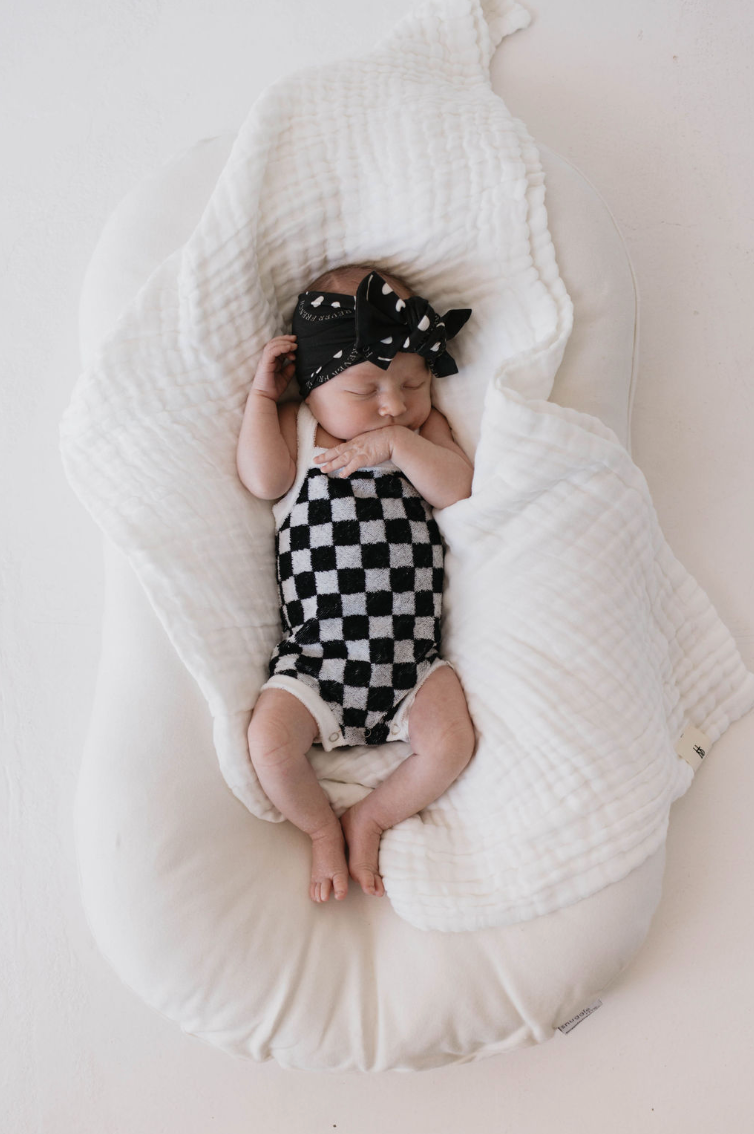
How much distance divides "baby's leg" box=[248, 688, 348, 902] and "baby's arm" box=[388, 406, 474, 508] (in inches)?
15.3

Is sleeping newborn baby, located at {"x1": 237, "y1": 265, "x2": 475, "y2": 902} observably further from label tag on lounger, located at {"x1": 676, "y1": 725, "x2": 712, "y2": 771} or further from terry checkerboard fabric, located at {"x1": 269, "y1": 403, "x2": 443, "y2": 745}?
label tag on lounger, located at {"x1": 676, "y1": 725, "x2": 712, "y2": 771}

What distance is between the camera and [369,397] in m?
1.38

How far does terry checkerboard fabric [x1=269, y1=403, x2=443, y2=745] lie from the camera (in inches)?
52.8

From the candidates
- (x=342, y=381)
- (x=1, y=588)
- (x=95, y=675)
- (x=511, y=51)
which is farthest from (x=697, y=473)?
(x=1, y=588)

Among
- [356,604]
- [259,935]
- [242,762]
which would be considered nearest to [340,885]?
[259,935]

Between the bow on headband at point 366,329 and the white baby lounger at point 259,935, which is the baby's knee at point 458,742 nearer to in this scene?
the white baby lounger at point 259,935

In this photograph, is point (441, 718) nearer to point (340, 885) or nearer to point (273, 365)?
point (340, 885)

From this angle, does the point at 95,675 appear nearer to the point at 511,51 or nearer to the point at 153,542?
the point at 153,542

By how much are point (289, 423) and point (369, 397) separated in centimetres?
15

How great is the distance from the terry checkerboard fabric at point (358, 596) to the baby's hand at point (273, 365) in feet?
0.47

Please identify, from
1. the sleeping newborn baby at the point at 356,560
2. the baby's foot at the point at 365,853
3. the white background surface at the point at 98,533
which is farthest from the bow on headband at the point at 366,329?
the baby's foot at the point at 365,853

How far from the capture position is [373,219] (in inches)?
55.6

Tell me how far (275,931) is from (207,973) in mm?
107

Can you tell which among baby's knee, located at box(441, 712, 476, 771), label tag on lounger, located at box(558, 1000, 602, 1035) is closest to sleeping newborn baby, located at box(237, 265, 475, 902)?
baby's knee, located at box(441, 712, 476, 771)
